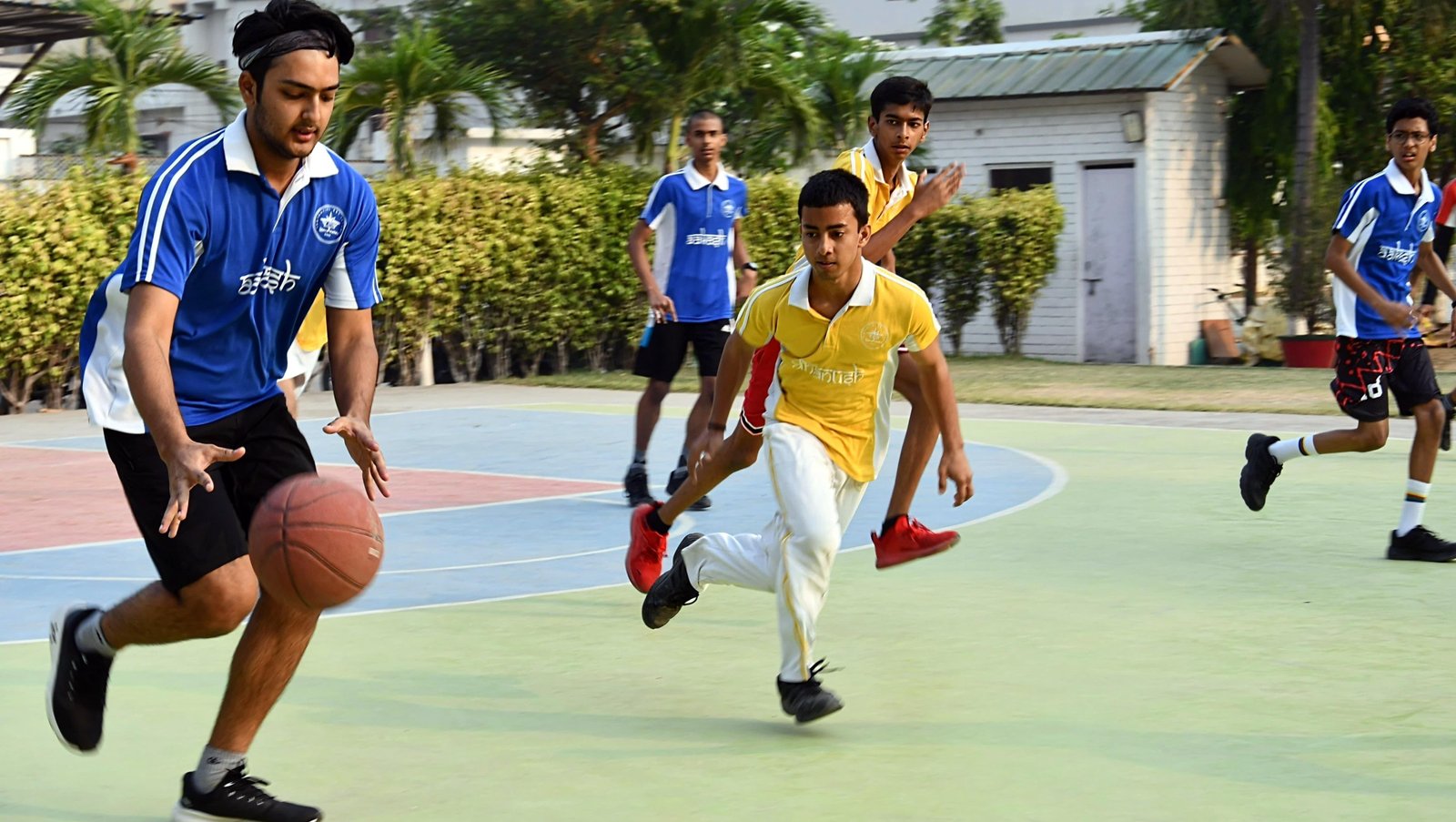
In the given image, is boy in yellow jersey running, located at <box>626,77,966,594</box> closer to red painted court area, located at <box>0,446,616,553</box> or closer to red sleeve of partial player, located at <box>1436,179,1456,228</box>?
red sleeve of partial player, located at <box>1436,179,1456,228</box>

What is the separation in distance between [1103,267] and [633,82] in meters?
6.33

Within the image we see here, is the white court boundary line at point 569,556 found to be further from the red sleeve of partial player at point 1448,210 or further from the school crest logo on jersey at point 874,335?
the red sleeve of partial player at point 1448,210

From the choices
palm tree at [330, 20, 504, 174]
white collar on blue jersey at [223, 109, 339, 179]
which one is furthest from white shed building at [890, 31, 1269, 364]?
white collar on blue jersey at [223, 109, 339, 179]

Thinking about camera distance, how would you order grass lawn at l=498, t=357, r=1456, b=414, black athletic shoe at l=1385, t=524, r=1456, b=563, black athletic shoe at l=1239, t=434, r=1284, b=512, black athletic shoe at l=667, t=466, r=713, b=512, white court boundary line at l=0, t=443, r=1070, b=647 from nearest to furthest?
white court boundary line at l=0, t=443, r=1070, b=647, black athletic shoe at l=1385, t=524, r=1456, b=563, black athletic shoe at l=1239, t=434, r=1284, b=512, black athletic shoe at l=667, t=466, r=713, b=512, grass lawn at l=498, t=357, r=1456, b=414

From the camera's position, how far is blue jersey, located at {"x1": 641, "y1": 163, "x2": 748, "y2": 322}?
1105 cm

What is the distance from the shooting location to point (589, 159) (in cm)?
2273

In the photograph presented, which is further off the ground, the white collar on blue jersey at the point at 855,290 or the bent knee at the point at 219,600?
the white collar on blue jersey at the point at 855,290

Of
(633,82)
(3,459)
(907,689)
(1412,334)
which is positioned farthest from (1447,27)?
(907,689)

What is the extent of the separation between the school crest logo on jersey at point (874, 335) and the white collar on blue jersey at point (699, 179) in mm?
5155

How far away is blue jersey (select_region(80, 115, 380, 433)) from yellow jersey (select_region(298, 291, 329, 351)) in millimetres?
3885

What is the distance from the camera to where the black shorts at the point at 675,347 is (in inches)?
427

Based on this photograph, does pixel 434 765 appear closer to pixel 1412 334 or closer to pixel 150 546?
pixel 150 546

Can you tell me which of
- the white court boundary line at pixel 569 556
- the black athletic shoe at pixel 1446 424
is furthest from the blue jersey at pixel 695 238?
the black athletic shoe at pixel 1446 424

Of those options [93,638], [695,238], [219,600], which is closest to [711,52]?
[695,238]
